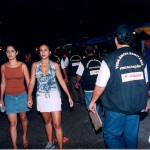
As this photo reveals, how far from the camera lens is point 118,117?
3500mm

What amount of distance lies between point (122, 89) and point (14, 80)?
2.13 metres

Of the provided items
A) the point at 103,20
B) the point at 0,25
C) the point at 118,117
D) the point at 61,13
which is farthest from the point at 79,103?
the point at 0,25

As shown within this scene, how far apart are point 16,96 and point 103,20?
34.2m

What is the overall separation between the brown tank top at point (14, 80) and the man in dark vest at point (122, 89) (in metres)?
1.69

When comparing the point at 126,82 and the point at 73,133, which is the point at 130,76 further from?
the point at 73,133

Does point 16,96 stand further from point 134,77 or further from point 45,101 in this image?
point 134,77

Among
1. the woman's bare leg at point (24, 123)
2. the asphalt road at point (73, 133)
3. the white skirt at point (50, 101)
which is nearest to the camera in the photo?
the white skirt at point (50, 101)

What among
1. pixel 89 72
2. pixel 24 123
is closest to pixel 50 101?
pixel 24 123

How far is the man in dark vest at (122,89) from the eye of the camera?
3391mm

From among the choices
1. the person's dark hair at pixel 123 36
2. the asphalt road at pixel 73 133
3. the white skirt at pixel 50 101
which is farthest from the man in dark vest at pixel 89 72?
the person's dark hair at pixel 123 36

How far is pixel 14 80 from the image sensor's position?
4.68 metres

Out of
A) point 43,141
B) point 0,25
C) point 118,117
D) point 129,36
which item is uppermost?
point 0,25

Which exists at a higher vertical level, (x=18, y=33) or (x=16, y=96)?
(x=18, y=33)

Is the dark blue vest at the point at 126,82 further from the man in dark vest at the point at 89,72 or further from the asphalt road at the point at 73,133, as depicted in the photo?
the man in dark vest at the point at 89,72
